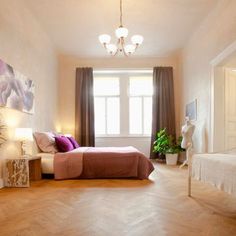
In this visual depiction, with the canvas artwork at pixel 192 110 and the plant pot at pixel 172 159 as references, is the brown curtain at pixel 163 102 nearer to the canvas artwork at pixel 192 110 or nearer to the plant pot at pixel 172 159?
the plant pot at pixel 172 159

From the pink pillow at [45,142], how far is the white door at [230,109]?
11.1 ft

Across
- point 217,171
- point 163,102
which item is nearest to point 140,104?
point 163,102

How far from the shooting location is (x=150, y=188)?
369 centimetres

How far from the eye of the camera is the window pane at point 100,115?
25.1 ft

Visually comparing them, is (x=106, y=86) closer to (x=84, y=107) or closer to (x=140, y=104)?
(x=84, y=107)

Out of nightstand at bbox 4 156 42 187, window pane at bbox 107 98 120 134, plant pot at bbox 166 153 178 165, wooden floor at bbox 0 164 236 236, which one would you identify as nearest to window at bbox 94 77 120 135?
window pane at bbox 107 98 120 134

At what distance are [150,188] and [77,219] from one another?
1590 mm

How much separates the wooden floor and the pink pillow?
101cm

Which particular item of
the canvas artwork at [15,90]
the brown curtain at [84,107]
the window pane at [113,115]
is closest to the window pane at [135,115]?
the window pane at [113,115]

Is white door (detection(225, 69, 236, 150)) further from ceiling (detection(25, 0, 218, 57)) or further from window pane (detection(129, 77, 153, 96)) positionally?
window pane (detection(129, 77, 153, 96))

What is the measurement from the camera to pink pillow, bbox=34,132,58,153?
15.9 feet

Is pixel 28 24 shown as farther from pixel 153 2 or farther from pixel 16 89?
pixel 153 2

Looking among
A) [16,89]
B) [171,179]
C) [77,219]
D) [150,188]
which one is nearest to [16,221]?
[77,219]

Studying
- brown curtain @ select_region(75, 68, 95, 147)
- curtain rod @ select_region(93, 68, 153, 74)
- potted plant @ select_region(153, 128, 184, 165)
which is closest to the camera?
potted plant @ select_region(153, 128, 184, 165)
